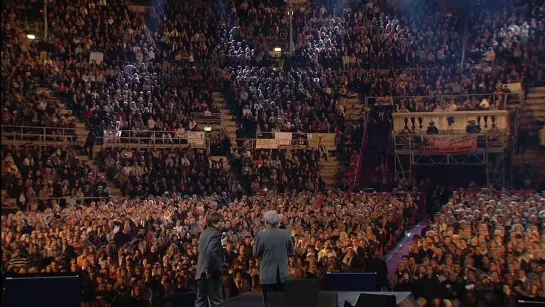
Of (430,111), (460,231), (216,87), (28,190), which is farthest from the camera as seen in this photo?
(216,87)

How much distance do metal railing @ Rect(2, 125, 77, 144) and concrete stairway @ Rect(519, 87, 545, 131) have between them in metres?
13.2

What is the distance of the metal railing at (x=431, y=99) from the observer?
22.9m

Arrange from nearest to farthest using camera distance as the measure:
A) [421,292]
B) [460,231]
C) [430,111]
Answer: [421,292], [460,231], [430,111]

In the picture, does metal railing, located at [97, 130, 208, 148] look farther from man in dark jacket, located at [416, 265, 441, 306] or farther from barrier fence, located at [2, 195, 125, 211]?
man in dark jacket, located at [416, 265, 441, 306]

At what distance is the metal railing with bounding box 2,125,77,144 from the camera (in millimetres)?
19752

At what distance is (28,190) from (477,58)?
15.2 m

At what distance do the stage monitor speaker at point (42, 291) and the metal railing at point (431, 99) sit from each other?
55.3 ft

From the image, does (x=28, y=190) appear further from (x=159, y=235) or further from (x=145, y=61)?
(x=145, y=61)

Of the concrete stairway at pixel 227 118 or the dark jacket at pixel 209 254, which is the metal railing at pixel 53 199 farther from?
the dark jacket at pixel 209 254

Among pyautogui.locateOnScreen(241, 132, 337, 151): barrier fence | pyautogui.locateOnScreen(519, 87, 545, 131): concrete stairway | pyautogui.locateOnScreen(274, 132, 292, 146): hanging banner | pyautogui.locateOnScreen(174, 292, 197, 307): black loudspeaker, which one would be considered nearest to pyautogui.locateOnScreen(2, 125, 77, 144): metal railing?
pyautogui.locateOnScreen(241, 132, 337, 151): barrier fence

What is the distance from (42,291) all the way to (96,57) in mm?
18282

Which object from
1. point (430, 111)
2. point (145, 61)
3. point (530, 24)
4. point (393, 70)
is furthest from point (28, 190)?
point (530, 24)

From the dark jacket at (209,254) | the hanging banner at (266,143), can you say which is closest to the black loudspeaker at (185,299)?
the dark jacket at (209,254)

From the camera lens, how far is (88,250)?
39.1 ft
